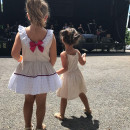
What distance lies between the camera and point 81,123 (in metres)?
2.53

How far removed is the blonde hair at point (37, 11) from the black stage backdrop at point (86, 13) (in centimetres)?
1213

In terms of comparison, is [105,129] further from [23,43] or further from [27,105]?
[23,43]

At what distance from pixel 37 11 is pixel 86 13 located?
1343 cm

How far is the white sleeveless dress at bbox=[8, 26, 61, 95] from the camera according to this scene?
1974 millimetres

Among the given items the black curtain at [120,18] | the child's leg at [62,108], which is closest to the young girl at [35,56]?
the child's leg at [62,108]

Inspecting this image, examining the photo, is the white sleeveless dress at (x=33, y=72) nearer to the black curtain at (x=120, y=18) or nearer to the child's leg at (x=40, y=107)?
the child's leg at (x=40, y=107)

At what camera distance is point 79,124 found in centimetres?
251

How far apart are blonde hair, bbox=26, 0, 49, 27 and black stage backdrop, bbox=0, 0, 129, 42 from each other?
12132 millimetres

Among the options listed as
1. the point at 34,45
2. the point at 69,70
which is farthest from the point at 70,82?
the point at 34,45

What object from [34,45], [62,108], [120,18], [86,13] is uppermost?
[86,13]

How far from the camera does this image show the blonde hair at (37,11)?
188cm

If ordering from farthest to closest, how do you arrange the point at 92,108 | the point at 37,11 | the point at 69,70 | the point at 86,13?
the point at 86,13 < the point at 92,108 < the point at 69,70 < the point at 37,11

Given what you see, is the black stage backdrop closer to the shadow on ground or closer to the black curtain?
the black curtain

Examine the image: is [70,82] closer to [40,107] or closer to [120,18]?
[40,107]
